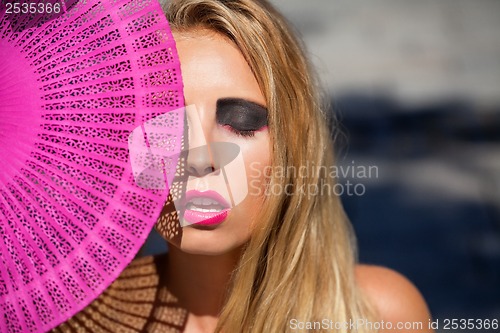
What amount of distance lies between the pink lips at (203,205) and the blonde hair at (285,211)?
0.41 ft

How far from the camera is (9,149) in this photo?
0.92 m

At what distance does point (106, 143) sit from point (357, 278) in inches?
28.5

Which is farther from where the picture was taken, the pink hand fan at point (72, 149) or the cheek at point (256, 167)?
the cheek at point (256, 167)

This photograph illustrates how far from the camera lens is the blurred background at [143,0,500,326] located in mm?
2207

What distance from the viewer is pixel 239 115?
115 centimetres

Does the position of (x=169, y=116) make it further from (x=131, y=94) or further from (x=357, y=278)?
(x=357, y=278)

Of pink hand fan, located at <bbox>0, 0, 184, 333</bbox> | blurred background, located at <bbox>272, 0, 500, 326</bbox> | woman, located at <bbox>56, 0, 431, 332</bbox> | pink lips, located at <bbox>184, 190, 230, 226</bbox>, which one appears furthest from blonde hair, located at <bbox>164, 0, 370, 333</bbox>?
blurred background, located at <bbox>272, 0, 500, 326</bbox>

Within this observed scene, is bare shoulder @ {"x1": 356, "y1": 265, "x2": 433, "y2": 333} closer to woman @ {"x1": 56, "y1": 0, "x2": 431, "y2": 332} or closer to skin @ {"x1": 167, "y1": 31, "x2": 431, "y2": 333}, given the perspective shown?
woman @ {"x1": 56, "y1": 0, "x2": 431, "y2": 332}

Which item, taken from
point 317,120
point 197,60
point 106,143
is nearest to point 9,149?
point 106,143

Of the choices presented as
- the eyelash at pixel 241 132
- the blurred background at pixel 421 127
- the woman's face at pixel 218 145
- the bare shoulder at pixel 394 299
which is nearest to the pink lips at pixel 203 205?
the woman's face at pixel 218 145

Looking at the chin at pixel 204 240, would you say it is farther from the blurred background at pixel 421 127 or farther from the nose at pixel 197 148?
the blurred background at pixel 421 127

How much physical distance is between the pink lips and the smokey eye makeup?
12cm

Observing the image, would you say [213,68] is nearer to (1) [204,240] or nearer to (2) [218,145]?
(2) [218,145]

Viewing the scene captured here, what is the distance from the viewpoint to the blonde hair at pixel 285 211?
1206 millimetres
